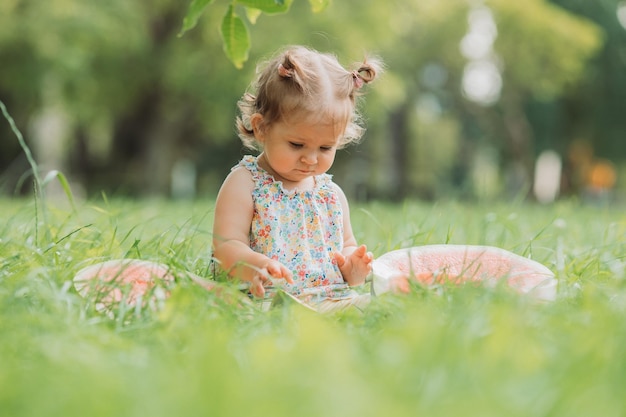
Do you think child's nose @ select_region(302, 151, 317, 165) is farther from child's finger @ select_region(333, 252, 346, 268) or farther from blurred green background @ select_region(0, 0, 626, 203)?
blurred green background @ select_region(0, 0, 626, 203)

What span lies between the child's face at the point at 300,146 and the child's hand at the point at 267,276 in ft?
1.40

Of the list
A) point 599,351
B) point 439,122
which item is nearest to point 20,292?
point 599,351

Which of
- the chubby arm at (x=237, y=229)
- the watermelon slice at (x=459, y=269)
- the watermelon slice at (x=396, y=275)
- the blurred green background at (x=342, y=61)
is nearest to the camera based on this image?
the watermelon slice at (x=396, y=275)

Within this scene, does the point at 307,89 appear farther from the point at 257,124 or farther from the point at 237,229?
the point at 237,229

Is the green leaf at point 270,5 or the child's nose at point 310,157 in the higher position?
the green leaf at point 270,5

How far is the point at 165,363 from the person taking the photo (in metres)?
1.36

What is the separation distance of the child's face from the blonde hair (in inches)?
1.1

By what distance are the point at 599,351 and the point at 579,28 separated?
61.5ft

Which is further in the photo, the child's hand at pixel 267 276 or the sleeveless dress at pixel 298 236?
the sleeveless dress at pixel 298 236

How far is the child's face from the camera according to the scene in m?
2.52

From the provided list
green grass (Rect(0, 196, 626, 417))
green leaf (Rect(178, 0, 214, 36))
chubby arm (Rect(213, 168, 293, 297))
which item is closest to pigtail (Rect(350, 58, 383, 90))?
chubby arm (Rect(213, 168, 293, 297))

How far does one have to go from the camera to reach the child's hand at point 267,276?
223 centimetres

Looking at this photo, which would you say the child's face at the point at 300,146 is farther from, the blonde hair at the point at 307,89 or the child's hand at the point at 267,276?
the child's hand at the point at 267,276

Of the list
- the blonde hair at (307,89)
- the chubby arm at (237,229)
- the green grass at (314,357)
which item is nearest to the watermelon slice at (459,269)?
the green grass at (314,357)
